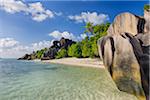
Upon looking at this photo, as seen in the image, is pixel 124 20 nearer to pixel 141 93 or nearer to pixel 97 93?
pixel 97 93

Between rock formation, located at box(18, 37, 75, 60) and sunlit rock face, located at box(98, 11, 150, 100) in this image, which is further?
rock formation, located at box(18, 37, 75, 60)

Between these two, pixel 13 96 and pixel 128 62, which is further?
pixel 13 96

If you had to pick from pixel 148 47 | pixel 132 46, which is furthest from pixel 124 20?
pixel 132 46

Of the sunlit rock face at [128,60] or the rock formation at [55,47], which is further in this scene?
the rock formation at [55,47]

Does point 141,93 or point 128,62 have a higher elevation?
point 128,62

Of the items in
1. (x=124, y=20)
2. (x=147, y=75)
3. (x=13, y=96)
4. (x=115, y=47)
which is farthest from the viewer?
(x=124, y=20)

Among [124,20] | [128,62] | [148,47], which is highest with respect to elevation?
[124,20]

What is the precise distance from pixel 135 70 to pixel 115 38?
77.4 inches

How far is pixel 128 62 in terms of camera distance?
29.1 feet

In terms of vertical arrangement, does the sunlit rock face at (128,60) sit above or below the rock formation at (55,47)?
below

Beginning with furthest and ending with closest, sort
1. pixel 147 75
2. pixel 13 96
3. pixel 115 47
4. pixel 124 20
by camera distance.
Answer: pixel 124 20 → pixel 13 96 → pixel 115 47 → pixel 147 75

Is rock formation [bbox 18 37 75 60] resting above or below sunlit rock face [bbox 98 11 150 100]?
above

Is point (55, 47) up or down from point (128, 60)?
up

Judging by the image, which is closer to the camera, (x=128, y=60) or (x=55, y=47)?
(x=128, y=60)
